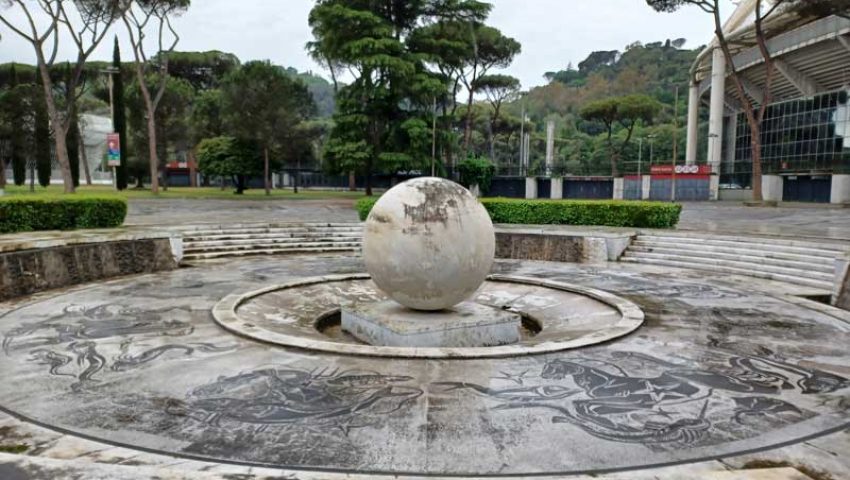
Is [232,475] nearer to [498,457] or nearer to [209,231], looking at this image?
[498,457]

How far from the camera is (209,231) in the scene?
60.1ft

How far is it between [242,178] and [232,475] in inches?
1875

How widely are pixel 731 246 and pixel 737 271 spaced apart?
185 cm

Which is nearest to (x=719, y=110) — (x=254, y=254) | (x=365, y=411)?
(x=254, y=254)

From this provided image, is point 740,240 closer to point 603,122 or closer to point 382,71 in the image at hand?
point 382,71

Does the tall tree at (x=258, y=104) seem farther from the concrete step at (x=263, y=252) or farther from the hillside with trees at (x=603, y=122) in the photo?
the concrete step at (x=263, y=252)

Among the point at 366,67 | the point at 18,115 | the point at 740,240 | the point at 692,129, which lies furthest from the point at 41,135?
the point at 692,129

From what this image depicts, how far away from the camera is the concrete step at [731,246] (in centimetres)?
1480

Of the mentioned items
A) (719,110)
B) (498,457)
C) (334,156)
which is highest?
(719,110)

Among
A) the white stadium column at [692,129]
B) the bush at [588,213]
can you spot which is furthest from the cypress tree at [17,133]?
the white stadium column at [692,129]

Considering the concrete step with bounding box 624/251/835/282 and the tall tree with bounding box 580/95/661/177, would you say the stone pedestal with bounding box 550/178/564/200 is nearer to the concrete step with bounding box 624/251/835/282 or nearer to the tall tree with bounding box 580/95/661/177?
the tall tree with bounding box 580/95/661/177

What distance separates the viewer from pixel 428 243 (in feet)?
28.5

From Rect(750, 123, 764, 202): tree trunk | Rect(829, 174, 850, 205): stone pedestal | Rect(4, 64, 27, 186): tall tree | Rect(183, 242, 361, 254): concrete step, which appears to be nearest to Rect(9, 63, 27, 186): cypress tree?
Rect(4, 64, 27, 186): tall tree

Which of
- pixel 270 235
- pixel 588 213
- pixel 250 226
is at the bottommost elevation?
pixel 270 235
